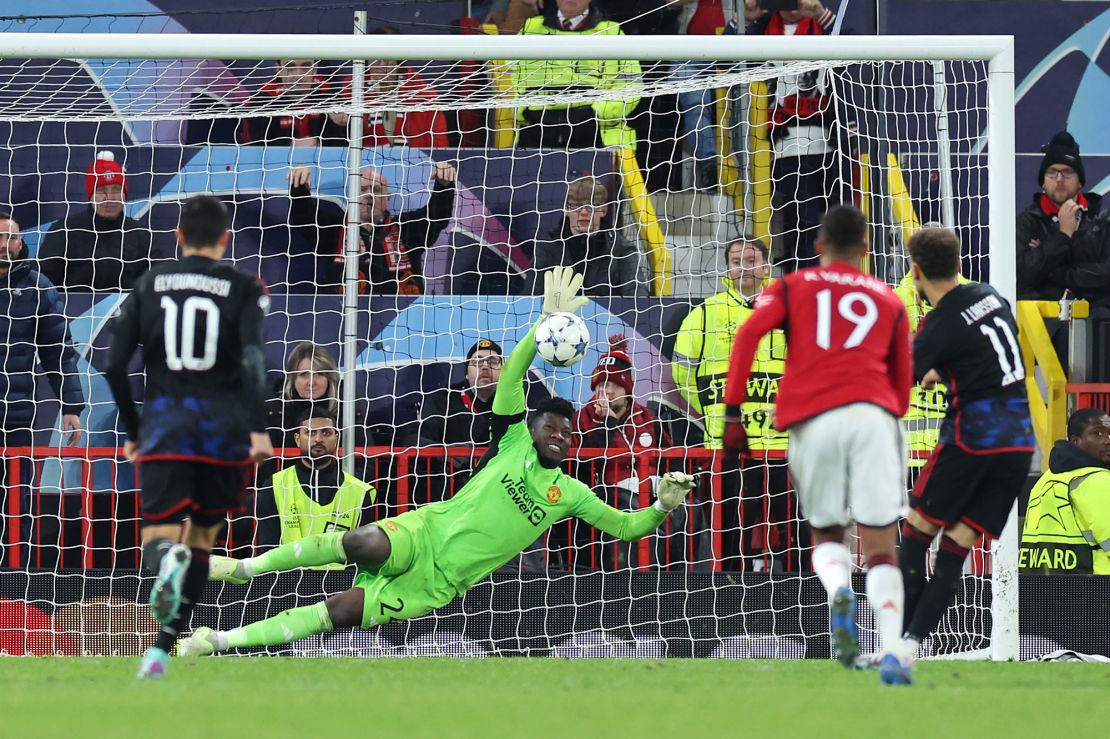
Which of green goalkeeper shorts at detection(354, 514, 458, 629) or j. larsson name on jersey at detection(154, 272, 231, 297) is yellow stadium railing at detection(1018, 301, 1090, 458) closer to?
green goalkeeper shorts at detection(354, 514, 458, 629)

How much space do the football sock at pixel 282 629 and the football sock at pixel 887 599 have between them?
328cm

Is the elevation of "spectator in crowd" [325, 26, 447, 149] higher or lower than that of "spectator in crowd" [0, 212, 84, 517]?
higher

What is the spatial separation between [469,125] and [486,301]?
1.97 m

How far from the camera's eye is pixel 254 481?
9.71 m

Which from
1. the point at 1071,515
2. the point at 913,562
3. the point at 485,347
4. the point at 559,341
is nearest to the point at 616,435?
the point at 485,347

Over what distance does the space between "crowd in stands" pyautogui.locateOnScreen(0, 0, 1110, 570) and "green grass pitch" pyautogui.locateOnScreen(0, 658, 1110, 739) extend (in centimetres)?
261

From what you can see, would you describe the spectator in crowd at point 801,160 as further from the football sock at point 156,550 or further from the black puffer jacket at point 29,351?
the football sock at point 156,550

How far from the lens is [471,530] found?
8484 millimetres

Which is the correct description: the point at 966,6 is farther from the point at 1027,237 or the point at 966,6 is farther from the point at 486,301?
the point at 486,301

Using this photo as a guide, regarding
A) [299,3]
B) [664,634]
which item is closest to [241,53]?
[664,634]

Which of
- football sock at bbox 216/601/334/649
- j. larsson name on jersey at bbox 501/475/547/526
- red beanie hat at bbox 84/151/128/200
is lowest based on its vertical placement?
football sock at bbox 216/601/334/649

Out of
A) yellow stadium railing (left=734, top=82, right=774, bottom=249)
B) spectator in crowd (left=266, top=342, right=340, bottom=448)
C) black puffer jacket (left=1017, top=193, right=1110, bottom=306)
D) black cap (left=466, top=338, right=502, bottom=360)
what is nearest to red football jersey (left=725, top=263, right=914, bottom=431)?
black cap (left=466, top=338, right=502, bottom=360)

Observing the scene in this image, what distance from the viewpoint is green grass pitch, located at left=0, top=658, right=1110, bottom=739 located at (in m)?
4.39

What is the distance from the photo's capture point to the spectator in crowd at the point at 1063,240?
10.9 meters
